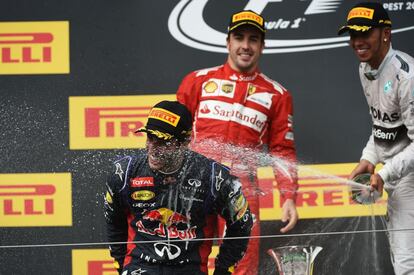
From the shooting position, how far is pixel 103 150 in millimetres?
5301

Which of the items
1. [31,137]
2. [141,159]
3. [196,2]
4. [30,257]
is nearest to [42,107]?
[31,137]

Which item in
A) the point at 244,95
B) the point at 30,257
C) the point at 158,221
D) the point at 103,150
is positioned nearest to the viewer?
the point at 158,221

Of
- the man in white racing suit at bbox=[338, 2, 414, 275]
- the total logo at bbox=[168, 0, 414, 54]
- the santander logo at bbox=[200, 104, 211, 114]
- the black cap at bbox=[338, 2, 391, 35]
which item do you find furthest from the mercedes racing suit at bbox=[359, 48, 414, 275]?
the total logo at bbox=[168, 0, 414, 54]

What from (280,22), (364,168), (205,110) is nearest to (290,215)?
(364,168)

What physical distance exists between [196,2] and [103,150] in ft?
3.07

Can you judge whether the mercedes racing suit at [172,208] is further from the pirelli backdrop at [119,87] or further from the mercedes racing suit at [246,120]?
the pirelli backdrop at [119,87]

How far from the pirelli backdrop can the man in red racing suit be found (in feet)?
2.09

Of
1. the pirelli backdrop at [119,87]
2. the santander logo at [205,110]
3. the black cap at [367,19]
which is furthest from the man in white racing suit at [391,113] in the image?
the pirelli backdrop at [119,87]

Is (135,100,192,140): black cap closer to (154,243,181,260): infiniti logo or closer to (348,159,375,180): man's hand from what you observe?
(154,243,181,260): infiniti logo

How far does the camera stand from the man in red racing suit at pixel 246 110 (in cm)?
458

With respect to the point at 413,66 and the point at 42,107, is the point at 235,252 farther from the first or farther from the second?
the point at 42,107

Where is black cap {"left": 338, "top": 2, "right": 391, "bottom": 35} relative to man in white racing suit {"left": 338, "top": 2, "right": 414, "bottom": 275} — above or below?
above

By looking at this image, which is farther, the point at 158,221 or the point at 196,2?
the point at 196,2

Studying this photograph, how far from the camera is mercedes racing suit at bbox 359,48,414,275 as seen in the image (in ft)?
13.6
